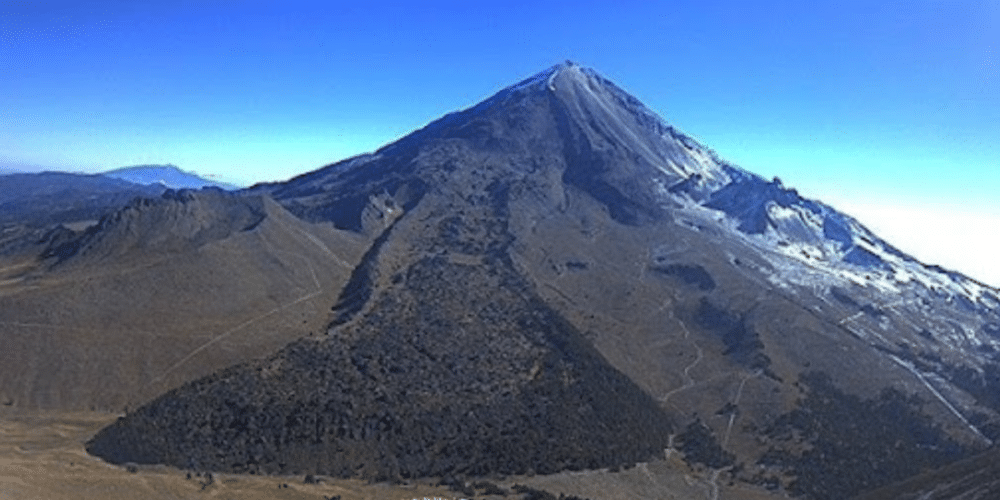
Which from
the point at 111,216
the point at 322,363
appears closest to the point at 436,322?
the point at 322,363

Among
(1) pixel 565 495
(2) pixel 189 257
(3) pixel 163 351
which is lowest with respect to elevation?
(1) pixel 565 495

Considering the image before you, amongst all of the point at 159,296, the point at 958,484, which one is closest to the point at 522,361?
the point at 159,296

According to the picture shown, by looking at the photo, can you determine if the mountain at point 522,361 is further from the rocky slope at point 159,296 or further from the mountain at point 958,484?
the mountain at point 958,484

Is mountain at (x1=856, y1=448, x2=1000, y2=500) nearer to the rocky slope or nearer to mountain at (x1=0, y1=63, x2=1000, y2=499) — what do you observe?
mountain at (x1=0, y1=63, x2=1000, y2=499)

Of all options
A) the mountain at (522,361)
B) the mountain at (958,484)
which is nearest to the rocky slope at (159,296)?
the mountain at (522,361)

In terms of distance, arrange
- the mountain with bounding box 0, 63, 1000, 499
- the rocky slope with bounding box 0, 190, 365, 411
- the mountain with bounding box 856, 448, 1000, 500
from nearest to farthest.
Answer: the mountain with bounding box 856, 448, 1000, 500, the mountain with bounding box 0, 63, 1000, 499, the rocky slope with bounding box 0, 190, 365, 411

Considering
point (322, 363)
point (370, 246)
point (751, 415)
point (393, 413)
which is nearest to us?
point (393, 413)

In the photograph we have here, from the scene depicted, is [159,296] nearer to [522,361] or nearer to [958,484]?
[522,361]

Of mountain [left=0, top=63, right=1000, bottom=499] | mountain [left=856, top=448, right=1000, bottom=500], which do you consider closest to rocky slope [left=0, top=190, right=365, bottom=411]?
mountain [left=0, top=63, right=1000, bottom=499]

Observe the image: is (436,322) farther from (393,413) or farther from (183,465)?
(183,465)
